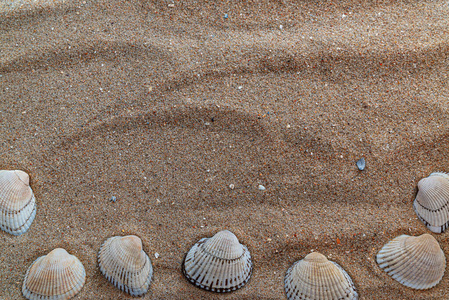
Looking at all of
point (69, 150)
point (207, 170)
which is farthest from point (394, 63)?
point (69, 150)

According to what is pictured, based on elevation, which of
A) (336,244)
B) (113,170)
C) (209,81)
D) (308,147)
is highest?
(209,81)

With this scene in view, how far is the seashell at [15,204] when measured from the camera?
250cm

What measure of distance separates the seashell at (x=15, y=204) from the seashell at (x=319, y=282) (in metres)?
1.99

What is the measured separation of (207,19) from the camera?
10.5ft

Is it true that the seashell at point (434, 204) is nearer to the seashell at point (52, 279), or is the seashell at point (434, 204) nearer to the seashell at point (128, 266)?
the seashell at point (128, 266)

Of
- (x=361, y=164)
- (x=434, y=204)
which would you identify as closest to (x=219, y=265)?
(x=361, y=164)

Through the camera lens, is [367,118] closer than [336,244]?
No

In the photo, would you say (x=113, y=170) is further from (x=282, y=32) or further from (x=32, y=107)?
(x=282, y=32)

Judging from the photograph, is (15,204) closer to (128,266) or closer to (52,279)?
(52,279)

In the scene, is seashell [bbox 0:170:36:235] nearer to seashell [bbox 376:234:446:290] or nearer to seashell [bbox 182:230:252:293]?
seashell [bbox 182:230:252:293]

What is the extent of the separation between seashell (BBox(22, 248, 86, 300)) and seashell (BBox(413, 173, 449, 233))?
2.61m

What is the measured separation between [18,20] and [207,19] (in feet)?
5.71

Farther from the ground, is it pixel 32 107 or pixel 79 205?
pixel 32 107

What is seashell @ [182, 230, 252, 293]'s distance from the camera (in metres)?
2.39
